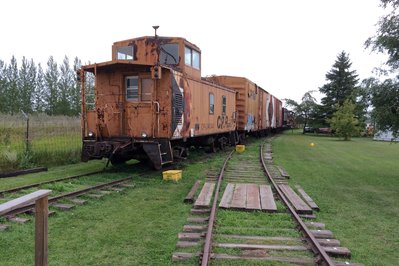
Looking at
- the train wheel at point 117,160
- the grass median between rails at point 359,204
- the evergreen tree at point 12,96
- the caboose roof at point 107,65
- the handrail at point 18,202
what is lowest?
the grass median between rails at point 359,204

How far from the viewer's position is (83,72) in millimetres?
11297

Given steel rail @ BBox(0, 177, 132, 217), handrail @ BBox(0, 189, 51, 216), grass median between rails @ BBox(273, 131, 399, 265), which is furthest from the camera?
steel rail @ BBox(0, 177, 132, 217)

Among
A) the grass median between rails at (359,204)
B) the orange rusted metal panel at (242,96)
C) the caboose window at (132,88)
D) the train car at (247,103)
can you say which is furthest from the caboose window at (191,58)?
the orange rusted metal panel at (242,96)

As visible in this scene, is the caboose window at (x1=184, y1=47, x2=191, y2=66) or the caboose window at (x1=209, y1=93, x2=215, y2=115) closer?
the caboose window at (x1=184, y1=47, x2=191, y2=66)

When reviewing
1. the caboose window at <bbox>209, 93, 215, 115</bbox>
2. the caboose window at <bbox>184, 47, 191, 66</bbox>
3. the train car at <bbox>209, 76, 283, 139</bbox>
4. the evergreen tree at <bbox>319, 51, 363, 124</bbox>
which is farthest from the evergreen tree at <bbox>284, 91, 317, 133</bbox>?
the caboose window at <bbox>184, 47, 191, 66</bbox>

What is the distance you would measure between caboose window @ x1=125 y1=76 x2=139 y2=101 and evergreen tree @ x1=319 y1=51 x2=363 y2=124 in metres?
37.4

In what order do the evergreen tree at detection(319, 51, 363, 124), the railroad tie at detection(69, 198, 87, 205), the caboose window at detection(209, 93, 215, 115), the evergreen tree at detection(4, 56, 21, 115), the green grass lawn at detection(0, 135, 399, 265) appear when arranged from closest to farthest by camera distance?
the green grass lawn at detection(0, 135, 399, 265) < the railroad tie at detection(69, 198, 87, 205) < the caboose window at detection(209, 93, 215, 115) < the evergreen tree at detection(319, 51, 363, 124) < the evergreen tree at detection(4, 56, 21, 115)

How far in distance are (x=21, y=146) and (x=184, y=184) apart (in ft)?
18.8

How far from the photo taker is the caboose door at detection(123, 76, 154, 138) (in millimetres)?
10812

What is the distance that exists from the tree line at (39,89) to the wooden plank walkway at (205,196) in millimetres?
46670

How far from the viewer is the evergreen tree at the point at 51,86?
185ft

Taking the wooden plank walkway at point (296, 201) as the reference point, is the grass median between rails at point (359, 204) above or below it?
below

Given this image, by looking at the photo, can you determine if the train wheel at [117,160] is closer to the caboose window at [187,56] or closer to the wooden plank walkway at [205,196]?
the caboose window at [187,56]

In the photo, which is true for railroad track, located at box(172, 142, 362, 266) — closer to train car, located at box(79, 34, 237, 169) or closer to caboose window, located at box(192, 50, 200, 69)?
train car, located at box(79, 34, 237, 169)
